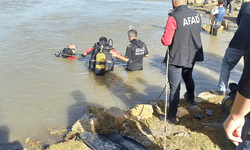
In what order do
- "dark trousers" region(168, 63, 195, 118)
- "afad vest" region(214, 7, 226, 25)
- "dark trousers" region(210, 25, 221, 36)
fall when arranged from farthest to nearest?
"dark trousers" region(210, 25, 221, 36), "afad vest" region(214, 7, 226, 25), "dark trousers" region(168, 63, 195, 118)

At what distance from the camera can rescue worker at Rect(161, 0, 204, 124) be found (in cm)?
337

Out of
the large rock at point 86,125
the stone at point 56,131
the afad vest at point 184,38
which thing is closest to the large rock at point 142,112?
the large rock at point 86,125

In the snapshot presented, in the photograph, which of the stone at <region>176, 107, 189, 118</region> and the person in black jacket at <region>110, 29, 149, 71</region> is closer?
the stone at <region>176, 107, 189, 118</region>

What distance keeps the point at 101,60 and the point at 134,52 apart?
1025mm

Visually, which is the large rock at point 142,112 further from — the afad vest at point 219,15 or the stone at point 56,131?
the afad vest at point 219,15

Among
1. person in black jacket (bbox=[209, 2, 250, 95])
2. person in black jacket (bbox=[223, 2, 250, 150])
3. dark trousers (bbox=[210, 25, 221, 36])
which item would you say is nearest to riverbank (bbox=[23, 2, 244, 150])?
person in black jacket (bbox=[209, 2, 250, 95])

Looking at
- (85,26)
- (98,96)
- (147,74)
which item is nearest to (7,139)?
(98,96)

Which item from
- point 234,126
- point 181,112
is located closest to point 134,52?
point 181,112

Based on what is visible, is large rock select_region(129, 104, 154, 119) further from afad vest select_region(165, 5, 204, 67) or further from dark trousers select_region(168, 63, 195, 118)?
afad vest select_region(165, 5, 204, 67)

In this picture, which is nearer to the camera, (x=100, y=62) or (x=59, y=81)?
(x=59, y=81)

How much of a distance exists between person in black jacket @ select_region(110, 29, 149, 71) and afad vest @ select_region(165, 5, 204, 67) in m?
2.88

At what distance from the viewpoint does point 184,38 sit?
3518 millimetres

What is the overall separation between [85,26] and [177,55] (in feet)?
35.0

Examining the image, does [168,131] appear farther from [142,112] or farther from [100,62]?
[100,62]
